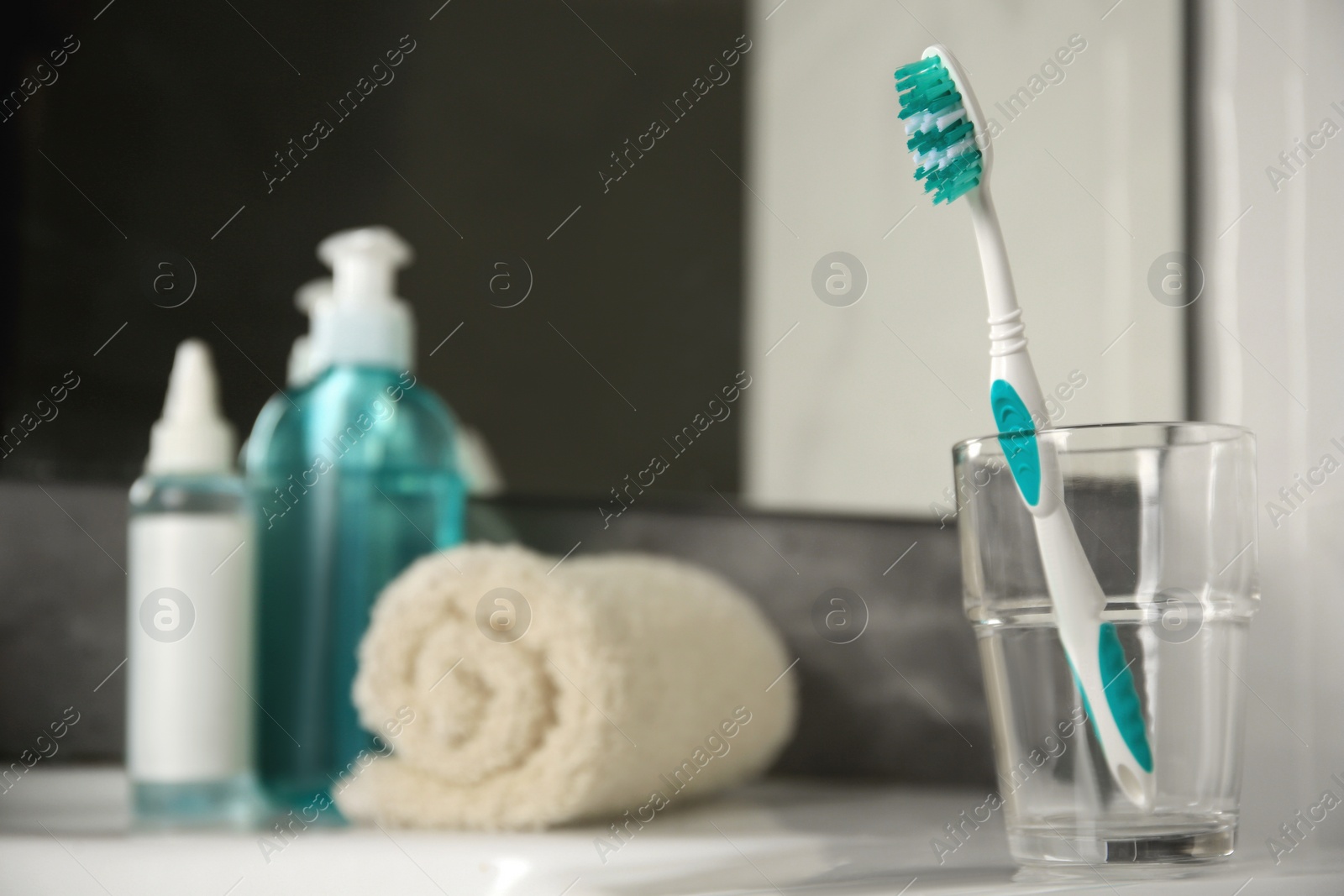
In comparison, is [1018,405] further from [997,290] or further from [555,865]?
[555,865]

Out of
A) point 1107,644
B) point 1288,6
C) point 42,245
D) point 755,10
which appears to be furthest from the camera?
point 755,10

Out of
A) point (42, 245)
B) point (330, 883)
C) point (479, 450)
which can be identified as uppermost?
point (42, 245)

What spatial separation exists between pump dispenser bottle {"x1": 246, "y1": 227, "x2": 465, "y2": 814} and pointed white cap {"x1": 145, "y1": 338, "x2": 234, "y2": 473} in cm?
2

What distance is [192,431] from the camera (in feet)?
1.55

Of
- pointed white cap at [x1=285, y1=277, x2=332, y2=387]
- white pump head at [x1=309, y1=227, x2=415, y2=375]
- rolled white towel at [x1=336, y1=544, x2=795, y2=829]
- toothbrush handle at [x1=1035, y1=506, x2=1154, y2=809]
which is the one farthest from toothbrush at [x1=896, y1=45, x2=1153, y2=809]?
pointed white cap at [x1=285, y1=277, x2=332, y2=387]

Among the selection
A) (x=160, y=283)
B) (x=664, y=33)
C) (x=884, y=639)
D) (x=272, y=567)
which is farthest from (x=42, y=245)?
(x=884, y=639)

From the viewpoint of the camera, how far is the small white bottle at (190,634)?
448 mm

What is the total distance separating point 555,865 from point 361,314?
0.27 m

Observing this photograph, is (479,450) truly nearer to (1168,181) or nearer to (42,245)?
(42,245)

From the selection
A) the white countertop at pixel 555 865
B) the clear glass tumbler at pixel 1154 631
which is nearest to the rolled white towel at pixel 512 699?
the white countertop at pixel 555 865

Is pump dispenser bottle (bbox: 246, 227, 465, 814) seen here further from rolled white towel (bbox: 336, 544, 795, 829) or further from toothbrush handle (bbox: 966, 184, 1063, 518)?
toothbrush handle (bbox: 966, 184, 1063, 518)

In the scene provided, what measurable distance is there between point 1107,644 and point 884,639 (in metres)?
0.34

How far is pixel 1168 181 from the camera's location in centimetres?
58

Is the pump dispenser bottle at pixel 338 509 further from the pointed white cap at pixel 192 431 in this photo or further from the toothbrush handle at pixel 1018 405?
the toothbrush handle at pixel 1018 405
